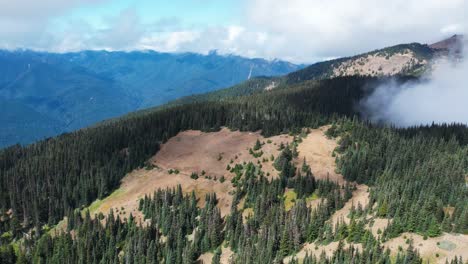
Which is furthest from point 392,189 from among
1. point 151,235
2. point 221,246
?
point 151,235

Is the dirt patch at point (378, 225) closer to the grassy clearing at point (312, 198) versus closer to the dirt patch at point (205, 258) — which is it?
the grassy clearing at point (312, 198)

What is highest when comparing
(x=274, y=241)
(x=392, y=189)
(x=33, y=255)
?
(x=392, y=189)

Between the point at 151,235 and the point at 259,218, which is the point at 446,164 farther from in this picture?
the point at 151,235

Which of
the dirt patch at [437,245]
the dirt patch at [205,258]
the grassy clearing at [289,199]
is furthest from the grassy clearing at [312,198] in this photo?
the dirt patch at [437,245]

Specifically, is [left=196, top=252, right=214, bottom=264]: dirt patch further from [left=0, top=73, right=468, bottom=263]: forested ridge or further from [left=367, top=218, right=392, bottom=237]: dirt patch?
[left=367, top=218, right=392, bottom=237]: dirt patch

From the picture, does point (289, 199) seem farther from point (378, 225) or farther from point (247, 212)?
point (378, 225)

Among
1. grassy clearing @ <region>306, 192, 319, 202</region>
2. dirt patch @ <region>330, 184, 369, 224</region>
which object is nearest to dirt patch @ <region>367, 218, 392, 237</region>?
dirt patch @ <region>330, 184, 369, 224</region>

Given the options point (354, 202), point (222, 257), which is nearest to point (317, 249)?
point (222, 257)
